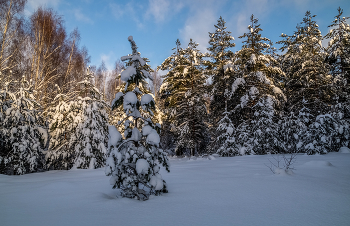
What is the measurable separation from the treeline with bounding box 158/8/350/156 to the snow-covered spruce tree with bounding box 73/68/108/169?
6.82m

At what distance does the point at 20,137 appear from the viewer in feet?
26.7

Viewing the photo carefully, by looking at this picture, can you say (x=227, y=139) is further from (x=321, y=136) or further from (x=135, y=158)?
(x=135, y=158)

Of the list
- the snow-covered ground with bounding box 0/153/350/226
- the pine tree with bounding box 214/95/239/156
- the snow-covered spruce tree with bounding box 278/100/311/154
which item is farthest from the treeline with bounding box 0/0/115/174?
the snow-covered spruce tree with bounding box 278/100/311/154

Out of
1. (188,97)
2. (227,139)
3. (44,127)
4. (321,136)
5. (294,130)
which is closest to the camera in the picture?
(321,136)

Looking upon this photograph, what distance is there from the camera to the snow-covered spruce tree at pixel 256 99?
11945 mm

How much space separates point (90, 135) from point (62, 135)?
1649mm

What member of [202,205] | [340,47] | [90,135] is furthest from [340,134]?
[90,135]

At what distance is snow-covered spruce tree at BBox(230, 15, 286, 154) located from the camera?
11945 mm

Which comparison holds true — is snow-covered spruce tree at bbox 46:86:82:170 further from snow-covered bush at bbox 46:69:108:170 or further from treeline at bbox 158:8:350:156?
treeline at bbox 158:8:350:156

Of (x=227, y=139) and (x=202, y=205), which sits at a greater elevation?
(x=227, y=139)

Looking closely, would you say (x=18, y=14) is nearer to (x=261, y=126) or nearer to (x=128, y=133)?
(x=128, y=133)

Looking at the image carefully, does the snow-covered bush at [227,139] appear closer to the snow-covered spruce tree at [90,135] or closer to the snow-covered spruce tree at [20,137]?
the snow-covered spruce tree at [90,135]

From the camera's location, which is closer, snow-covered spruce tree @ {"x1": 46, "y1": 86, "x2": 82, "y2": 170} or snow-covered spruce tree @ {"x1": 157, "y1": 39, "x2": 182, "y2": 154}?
snow-covered spruce tree @ {"x1": 46, "y1": 86, "x2": 82, "y2": 170}

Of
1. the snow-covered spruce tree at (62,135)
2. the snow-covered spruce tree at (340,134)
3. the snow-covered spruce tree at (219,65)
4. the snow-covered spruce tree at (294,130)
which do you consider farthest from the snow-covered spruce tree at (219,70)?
the snow-covered spruce tree at (62,135)
